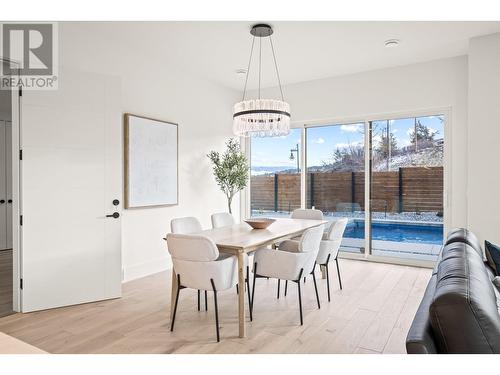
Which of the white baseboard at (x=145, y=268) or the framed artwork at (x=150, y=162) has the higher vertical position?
the framed artwork at (x=150, y=162)

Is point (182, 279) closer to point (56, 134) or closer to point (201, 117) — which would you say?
point (56, 134)

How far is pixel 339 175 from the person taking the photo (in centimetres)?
564

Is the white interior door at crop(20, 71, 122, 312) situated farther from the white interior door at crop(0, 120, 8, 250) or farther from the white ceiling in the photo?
the white interior door at crop(0, 120, 8, 250)

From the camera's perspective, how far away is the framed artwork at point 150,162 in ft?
14.0

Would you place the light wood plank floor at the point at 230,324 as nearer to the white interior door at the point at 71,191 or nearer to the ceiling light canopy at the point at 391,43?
the white interior door at the point at 71,191

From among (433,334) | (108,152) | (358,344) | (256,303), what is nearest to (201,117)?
(108,152)

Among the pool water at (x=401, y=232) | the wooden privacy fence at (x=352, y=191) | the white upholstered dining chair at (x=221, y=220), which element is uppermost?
the wooden privacy fence at (x=352, y=191)

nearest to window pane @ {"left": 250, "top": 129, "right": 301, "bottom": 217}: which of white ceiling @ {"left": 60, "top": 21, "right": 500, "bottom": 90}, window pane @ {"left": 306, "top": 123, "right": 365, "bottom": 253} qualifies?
window pane @ {"left": 306, "top": 123, "right": 365, "bottom": 253}

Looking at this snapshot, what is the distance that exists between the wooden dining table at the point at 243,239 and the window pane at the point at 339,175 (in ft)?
5.49

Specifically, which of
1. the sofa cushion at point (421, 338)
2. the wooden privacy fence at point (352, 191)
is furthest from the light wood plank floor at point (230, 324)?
the wooden privacy fence at point (352, 191)

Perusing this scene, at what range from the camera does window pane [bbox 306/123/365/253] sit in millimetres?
5473

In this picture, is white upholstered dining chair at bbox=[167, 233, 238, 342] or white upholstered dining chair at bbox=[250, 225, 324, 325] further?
white upholstered dining chair at bbox=[250, 225, 324, 325]

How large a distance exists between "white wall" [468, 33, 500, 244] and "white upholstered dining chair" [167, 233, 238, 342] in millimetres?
3053
